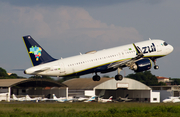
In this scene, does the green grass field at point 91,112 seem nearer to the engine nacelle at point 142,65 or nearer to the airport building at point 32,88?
the engine nacelle at point 142,65

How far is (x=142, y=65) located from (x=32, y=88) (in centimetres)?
5939

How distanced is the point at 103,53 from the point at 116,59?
2754 millimetres

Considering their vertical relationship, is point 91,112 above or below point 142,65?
below

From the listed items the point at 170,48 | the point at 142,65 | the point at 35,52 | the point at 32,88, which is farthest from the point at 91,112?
the point at 32,88

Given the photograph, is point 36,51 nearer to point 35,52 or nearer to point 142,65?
point 35,52

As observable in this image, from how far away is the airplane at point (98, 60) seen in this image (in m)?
54.1

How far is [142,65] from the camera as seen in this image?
58656 millimetres

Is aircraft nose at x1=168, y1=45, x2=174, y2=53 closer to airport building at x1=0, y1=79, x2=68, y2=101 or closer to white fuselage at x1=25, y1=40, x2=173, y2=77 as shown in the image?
white fuselage at x1=25, y1=40, x2=173, y2=77

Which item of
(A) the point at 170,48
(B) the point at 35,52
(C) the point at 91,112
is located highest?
(A) the point at 170,48

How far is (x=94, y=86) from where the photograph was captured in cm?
10694

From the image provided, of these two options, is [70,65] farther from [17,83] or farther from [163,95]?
[163,95]

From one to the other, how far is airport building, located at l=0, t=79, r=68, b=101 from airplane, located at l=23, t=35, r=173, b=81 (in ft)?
122

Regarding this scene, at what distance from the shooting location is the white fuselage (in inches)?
2121

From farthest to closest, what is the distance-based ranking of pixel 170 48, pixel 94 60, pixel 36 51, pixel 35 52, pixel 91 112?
pixel 170 48, pixel 94 60, pixel 36 51, pixel 35 52, pixel 91 112
